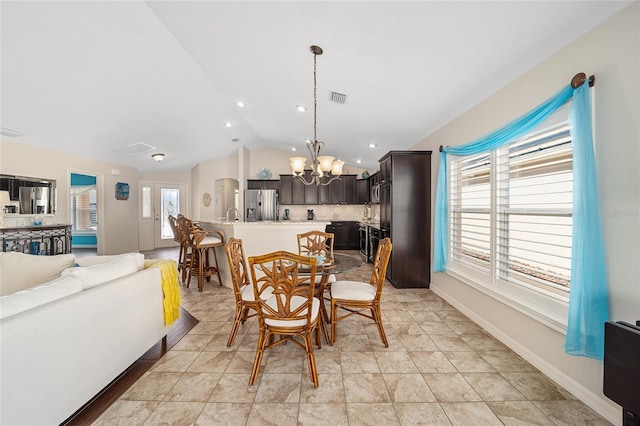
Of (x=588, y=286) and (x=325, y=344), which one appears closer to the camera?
(x=588, y=286)

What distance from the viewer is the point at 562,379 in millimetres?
1842

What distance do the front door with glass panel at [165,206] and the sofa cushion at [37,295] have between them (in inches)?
281

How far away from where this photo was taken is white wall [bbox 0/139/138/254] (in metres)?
4.37

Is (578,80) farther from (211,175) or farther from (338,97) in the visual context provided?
(211,175)

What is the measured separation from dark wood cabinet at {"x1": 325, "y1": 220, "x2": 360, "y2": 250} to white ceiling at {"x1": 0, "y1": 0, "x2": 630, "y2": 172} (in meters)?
3.09

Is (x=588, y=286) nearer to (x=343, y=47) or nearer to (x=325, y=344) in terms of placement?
(x=325, y=344)

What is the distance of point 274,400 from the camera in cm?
171

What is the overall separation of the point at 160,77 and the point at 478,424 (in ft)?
16.4

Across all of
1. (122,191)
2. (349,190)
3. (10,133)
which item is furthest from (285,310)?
(122,191)

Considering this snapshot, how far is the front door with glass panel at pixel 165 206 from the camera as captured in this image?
795 cm

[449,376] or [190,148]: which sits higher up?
[190,148]

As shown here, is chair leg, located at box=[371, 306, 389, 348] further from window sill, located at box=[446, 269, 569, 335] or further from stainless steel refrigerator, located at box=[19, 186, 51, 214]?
stainless steel refrigerator, located at box=[19, 186, 51, 214]

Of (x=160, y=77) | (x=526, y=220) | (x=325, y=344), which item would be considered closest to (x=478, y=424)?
(x=325, y=344)

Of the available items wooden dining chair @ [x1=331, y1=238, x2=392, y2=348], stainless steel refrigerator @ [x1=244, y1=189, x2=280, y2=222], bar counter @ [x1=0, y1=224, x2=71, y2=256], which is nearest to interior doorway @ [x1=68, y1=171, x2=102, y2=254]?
bar counter @ [x1=0, y1=224, x2=71, y2=256]
